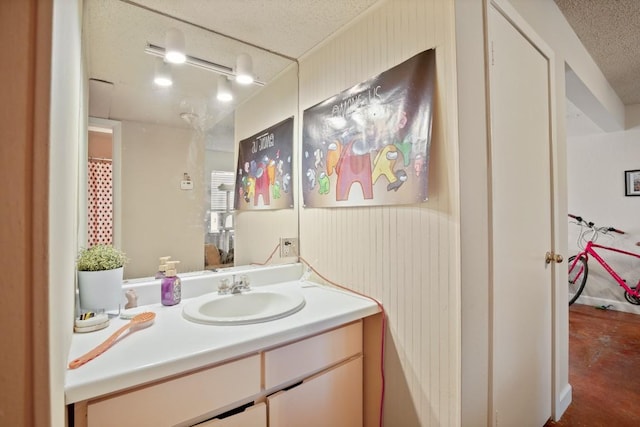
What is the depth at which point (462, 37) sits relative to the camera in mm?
1090

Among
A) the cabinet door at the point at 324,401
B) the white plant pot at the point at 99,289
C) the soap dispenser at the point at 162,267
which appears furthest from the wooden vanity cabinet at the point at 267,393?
the soap dispenser at the point at 162,267

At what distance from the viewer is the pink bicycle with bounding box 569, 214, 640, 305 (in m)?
3.43

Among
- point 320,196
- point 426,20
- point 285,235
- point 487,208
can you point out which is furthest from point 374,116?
point 285,235

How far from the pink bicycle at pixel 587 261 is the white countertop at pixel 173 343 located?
12.3ft

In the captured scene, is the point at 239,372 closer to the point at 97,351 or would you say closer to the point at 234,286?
the point at 97,351

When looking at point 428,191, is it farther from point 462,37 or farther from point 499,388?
point 499,388

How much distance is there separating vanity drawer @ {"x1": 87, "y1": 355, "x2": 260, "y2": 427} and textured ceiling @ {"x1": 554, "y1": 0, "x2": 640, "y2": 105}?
2.53 meters

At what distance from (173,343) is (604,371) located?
297 cm

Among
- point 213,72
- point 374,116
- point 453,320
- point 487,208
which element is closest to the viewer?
point 453,320

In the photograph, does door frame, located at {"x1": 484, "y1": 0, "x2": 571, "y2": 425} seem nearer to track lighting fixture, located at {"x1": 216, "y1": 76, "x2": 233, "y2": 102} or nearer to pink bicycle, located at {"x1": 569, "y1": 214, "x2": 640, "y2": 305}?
track lighting fixture, located at {"x1": 216, "y1": 76, "x2": 233, "y2": 102}

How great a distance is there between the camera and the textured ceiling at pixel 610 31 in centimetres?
175

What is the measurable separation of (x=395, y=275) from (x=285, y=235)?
2.60 ft

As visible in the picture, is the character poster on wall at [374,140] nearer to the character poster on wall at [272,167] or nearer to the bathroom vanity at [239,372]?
the character poster on wall at [272,167]

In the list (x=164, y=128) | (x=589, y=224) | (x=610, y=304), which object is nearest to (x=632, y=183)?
(x=589, y=224)
